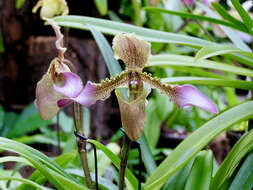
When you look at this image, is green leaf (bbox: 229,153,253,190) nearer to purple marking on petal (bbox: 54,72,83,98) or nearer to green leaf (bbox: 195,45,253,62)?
green leaf (bbox: 195,45,253,62)

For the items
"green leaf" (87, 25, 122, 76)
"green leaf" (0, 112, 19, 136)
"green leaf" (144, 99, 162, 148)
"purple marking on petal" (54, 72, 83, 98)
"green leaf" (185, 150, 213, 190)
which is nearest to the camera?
"purple marking on petal" (54, 72, 83, 98)

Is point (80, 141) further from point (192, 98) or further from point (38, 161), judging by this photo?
point (192, 98)

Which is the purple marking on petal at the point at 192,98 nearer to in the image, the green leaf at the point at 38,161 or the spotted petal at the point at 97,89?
the spotted petal at the point at 97,89

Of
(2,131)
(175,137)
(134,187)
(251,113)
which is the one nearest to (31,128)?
(2,131)

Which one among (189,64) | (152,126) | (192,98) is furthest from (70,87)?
(152,126)

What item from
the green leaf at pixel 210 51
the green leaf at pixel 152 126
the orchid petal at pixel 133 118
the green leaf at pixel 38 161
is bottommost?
the green leaf at pixel 152 126

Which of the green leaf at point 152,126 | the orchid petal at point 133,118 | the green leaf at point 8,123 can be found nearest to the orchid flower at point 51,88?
the orchid petal at point 133,118

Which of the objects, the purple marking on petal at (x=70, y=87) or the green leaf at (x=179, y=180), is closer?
the purple marking on petal at (x=70, y=87)

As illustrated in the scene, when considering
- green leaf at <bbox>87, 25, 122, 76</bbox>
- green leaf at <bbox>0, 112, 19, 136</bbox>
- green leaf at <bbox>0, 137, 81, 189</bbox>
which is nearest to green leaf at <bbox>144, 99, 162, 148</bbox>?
green leaf at <bbox>0, 112, 19, 136</bbox>
